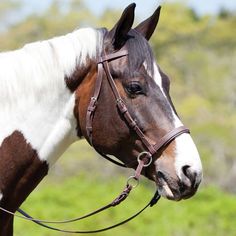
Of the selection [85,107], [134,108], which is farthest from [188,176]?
[85,107]

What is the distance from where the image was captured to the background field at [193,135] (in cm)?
958

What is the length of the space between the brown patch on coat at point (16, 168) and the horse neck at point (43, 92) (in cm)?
3

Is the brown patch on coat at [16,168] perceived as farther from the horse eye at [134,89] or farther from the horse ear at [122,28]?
the horse ear at [122,28]

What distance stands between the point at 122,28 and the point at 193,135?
20569 millimetres

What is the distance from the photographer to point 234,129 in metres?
24.5

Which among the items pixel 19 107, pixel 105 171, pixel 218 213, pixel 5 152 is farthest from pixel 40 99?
pixel 105 171

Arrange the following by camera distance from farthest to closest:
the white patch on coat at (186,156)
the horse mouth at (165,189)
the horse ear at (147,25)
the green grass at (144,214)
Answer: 1. the green grass at (144,214)
2. the horse ear at (147,25)
3. the horse mouth at (165,189)
4. the white patch on coat at (186,156)

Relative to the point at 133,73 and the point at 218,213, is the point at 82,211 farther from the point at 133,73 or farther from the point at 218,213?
the point at 133,73

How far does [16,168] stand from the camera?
311 cm

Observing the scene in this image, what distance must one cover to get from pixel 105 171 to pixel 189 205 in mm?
13412

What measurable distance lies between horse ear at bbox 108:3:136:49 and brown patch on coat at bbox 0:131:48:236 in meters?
0.69

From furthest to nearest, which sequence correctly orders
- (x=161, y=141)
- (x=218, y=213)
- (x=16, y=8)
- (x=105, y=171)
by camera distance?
(x=16, y=8) < (x=105, y=171) < (x=218, y=213) < (x=161, y=141)

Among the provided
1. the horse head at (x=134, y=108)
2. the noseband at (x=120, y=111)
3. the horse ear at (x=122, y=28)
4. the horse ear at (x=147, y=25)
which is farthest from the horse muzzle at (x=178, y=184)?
the horse ear at (x=147, y=25)

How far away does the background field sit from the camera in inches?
377
